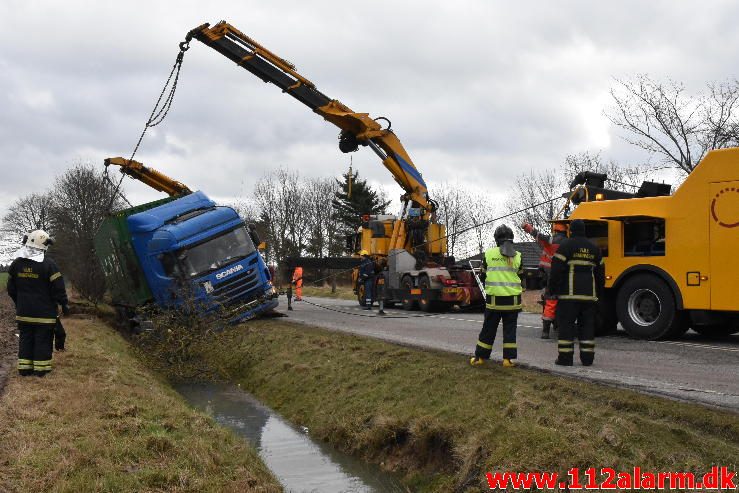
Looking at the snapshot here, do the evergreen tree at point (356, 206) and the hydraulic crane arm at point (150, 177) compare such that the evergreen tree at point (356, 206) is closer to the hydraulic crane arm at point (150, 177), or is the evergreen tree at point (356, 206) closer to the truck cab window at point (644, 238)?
the hydraulic crane arm at point (150, 177)

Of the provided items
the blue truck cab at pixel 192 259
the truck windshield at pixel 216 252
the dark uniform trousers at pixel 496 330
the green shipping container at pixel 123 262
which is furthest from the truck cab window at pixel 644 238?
the green shipping container at pixel 123 262

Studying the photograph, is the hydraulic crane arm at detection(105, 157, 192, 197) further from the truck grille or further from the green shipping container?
the truck grille

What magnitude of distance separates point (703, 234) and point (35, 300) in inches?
378

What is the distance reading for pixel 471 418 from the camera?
643 cm

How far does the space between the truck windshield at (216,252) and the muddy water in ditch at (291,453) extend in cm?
478

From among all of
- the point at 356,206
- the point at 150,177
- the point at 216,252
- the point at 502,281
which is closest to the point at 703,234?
the point at 502,281

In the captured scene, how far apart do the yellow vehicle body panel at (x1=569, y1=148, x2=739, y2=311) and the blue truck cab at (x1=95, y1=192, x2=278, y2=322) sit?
328 inches

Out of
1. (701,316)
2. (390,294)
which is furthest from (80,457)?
(390,294)

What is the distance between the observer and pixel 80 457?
200 inches

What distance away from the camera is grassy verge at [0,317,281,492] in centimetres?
481

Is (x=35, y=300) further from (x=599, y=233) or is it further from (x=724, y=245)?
(x=724, y=245)

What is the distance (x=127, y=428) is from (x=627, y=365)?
5.84 m

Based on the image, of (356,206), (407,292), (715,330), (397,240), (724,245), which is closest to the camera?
(724,245)

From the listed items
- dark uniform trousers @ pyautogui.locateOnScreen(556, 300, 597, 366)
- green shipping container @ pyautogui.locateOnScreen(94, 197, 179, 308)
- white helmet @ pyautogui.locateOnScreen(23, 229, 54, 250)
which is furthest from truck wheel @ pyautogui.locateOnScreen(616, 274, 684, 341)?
green shipping container @ pyautogui.locateOnScreen(94, 197, 179, 308)
